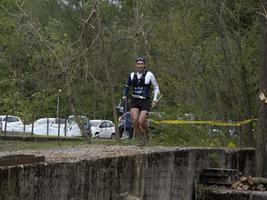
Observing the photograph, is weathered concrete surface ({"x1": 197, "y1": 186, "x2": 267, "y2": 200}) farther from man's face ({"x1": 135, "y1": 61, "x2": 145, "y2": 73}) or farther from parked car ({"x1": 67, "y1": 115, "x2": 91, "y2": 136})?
parked car ({"x1": 67, "y1": 115, "x2": 91, "y2": 136})

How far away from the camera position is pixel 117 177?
7.48 meters

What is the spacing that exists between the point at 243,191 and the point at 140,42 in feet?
36.7

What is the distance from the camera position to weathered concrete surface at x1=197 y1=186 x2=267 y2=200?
9500 mm

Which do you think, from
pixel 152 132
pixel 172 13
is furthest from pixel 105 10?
pixel 152 132

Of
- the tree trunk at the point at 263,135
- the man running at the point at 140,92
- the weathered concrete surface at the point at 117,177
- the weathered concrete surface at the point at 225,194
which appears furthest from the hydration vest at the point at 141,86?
the weathered concrete surface at the point at 225,194

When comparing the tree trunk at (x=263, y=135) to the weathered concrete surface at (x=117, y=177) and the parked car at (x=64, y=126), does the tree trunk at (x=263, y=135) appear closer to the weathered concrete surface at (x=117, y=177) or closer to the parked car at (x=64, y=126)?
the weathered concrete surface at (x=117, y=177)

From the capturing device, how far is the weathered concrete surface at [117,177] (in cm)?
573

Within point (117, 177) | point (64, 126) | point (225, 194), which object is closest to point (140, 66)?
point (225, 194)

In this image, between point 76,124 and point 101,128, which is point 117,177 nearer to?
point 76,124

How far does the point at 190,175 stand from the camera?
32.2 feet

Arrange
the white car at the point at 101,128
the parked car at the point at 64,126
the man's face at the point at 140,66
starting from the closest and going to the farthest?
1. the man's face at the point at 140,66
2. the parked car at the point at 64,126
3. the white car at the point at 101,128


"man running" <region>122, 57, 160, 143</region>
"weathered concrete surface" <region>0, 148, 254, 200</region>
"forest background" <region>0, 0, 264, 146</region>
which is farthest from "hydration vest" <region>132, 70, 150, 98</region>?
"forest background" <region>0, 0, 264, 146</region>

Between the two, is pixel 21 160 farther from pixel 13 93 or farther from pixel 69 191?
pixel 13 93

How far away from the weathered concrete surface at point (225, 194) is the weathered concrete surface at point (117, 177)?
192 millimetres
